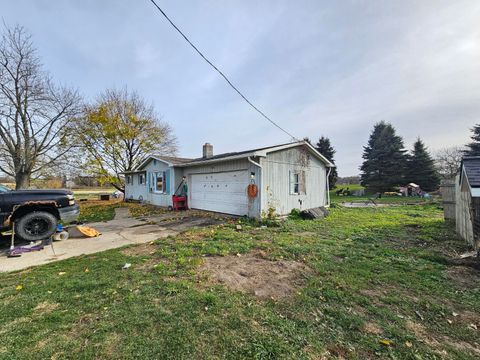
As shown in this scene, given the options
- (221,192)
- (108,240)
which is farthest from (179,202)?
(108,240)

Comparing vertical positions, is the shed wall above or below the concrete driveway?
above

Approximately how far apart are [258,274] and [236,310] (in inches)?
45.3

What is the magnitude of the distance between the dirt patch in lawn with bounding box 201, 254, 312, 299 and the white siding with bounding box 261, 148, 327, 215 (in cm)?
434

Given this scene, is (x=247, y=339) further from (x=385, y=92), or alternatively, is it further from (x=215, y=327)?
(x=385, y=92)

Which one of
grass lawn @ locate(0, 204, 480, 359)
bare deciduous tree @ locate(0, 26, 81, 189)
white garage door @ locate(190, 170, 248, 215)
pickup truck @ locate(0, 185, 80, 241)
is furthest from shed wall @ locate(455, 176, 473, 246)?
bare deciduous tree @ locate(0, 26, 81, 189)

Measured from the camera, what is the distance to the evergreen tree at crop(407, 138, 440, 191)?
25.2 meters

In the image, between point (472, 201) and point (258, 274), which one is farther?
point (472, 201)

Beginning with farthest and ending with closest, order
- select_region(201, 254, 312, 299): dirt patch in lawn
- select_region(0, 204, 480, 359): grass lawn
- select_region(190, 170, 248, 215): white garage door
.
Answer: select_region(190, 170, 248, 215): white garage door < select_region(201, 254, 312, 299): dirt patch in lawn < select_region(0, 204, 480, 359): grass lawn

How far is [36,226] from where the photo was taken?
565 centimetres

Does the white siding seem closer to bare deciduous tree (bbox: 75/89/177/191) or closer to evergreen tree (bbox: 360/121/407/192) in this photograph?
bare deciduous tree (bbox: 75/89/177/191)

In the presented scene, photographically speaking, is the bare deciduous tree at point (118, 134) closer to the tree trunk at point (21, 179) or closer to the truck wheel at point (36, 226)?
the tree trunk at point (21, 179)

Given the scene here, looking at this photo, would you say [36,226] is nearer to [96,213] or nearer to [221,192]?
[221,192]

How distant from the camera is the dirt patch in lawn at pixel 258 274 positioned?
124 inches

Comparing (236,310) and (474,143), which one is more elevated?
(474,143)
